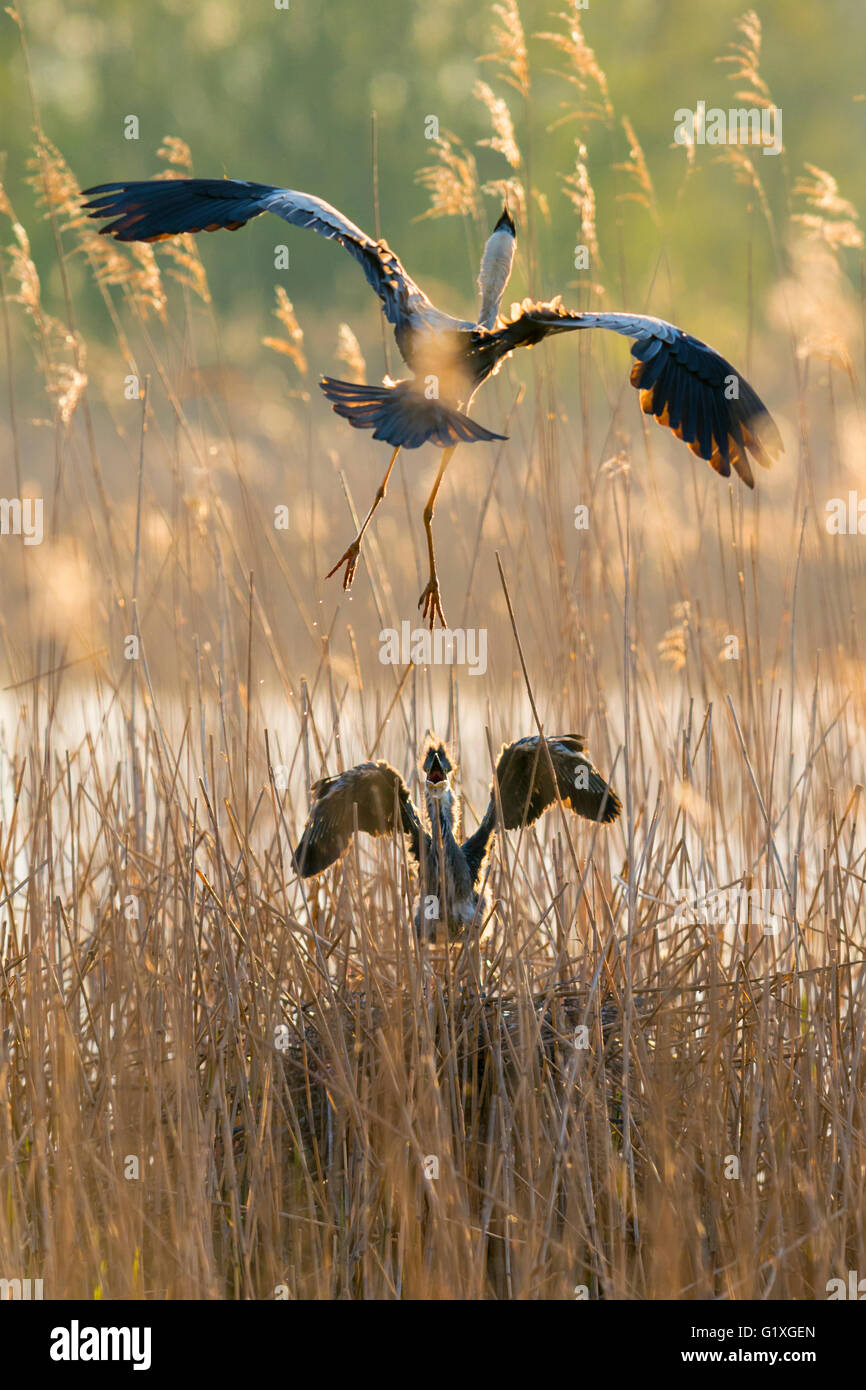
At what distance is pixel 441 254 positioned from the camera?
35.1ft

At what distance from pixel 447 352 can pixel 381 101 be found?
989cm

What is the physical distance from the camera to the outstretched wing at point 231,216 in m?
1.85

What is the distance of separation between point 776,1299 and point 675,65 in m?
11.7

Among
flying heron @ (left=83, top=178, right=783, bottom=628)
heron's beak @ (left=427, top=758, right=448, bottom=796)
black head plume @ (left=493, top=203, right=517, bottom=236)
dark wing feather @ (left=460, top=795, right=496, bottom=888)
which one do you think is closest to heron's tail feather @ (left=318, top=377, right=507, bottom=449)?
flying heron @ (left=83, top=178, right=783, bottom=628)

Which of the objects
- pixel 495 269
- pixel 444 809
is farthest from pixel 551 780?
pixel 495 269

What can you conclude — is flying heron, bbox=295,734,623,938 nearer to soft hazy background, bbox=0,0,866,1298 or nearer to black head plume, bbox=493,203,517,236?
soft hazy background, bbox=0,0,866,1298

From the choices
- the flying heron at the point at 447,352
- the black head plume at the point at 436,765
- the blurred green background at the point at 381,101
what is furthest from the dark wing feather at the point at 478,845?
the blurred green background at the point at 381,101

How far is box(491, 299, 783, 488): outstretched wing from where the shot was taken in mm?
1743

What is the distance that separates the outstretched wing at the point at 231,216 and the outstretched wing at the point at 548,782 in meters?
0.67

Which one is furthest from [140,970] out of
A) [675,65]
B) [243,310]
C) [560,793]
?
[675,65]

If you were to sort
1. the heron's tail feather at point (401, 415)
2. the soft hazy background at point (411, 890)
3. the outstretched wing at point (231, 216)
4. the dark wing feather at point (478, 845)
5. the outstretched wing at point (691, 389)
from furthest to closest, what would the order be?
the dark wing feather at point (478, 845)
the soft hazy background at point (411, 890)
the outstretched wing at point (231, 216)
the outstretched wing at point (691, 389)
the heron's tail feather at point (401, 415)

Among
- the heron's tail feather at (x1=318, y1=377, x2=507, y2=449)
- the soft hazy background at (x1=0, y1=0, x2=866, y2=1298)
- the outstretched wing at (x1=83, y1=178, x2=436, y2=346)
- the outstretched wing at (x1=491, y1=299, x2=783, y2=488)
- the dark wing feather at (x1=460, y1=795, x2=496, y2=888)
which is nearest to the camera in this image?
the heron's tail feather at (x1=318, y1=377, x2=507, y2=449)

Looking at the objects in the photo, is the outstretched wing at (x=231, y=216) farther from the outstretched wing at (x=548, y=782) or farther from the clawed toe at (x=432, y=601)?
the outstretched wing at (x=548, y=782)
